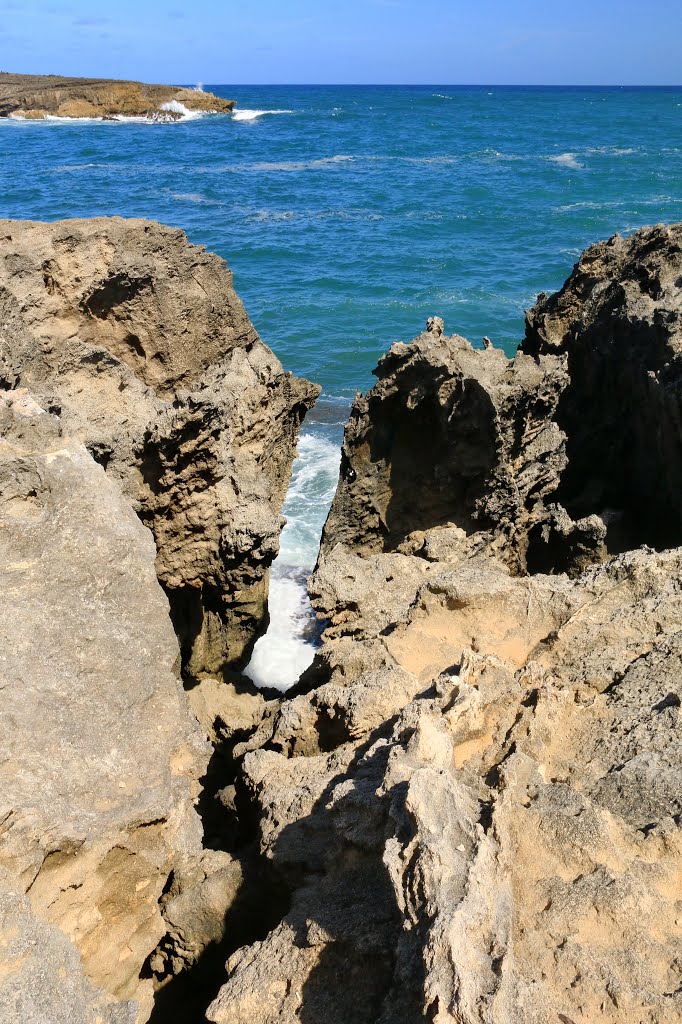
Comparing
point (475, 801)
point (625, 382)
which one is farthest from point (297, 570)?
point (475, 801)

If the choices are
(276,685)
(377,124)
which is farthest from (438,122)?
(276,685)

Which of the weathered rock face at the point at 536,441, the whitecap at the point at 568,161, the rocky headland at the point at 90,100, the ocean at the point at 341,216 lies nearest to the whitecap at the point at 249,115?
the rocky headland at the point at 90,100

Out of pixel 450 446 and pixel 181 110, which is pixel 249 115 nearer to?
pixel 181 110

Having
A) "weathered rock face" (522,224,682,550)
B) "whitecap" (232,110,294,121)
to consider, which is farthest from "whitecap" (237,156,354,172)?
"weathered rock face" (522,224,682,550)

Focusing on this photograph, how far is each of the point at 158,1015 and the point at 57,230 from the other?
5790 mm

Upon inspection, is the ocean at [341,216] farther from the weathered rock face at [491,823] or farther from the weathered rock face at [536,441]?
the weathered rock face at [491,823]

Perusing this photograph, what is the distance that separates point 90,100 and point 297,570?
2731 inches

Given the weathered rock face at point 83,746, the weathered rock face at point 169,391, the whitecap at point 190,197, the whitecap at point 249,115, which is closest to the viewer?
the weathered rock face at point 83,746

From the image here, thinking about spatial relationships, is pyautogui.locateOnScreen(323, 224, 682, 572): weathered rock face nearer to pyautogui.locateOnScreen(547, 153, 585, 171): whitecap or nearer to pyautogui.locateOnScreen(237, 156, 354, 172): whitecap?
pyautogui.locateOnScreen(237, 156, 354, 172): whitecap

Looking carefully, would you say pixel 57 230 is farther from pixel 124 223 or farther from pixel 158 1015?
pixel 158 1015

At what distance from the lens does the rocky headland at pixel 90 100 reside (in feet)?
229

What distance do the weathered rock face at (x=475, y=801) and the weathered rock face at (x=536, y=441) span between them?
0.72m

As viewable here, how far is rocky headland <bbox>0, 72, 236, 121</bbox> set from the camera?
69812 millimetres

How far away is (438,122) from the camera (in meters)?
72.9
